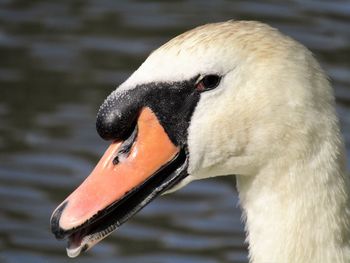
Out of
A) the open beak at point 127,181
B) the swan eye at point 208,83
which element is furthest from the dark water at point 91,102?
the swan eye at point 208,83

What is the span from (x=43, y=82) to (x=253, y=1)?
2414 millimetres

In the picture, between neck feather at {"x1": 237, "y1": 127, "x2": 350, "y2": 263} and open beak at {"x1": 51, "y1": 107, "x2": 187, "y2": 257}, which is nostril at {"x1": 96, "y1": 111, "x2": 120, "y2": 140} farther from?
neck feather at {"x1": 237, "y1": 127, "x2": 350, "y2": 263}

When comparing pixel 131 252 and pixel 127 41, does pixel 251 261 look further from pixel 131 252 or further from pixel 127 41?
pixel 127 41

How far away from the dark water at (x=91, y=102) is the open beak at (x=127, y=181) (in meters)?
3.63

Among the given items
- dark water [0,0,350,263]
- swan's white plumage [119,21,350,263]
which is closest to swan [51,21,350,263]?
swan's white plumage [119,21,350,263]

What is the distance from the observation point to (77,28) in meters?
12.9

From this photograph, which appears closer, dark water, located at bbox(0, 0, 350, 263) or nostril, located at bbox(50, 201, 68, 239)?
nostril, located at bbox(50, 201, 68, 239)

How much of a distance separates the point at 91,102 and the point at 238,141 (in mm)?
5520

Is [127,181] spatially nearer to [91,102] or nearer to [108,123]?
[108,123]

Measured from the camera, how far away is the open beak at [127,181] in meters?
6.12

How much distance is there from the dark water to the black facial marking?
3.69 metres

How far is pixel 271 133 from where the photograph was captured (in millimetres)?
6039

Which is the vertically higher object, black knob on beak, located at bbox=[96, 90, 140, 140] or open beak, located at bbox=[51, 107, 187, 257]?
black knob on beak, located at bbox=[96, 90, 140, 140]

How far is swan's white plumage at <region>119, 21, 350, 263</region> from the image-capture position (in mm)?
5969
